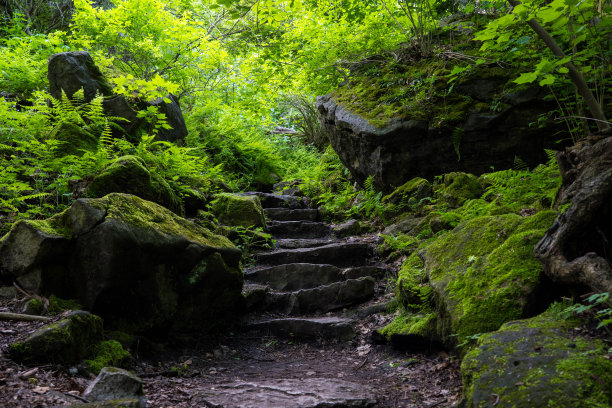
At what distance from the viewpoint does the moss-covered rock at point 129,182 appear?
5.03 metres

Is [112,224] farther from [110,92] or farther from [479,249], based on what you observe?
[110,92]

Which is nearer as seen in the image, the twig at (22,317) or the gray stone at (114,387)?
the gray stone at (114,387)

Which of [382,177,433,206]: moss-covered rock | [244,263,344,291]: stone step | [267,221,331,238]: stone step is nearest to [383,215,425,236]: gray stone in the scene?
[382,177,433,206]: moss-covered rock

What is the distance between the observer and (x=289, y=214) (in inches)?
353

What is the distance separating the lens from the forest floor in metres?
2.63

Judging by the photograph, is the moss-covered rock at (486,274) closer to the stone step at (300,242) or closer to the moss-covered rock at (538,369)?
the moss-covered rock at (538,369)

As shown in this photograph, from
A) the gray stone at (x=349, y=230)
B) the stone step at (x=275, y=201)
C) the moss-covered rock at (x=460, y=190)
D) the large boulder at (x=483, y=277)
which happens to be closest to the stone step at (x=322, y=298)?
the large boulder at (x=483, y=277)

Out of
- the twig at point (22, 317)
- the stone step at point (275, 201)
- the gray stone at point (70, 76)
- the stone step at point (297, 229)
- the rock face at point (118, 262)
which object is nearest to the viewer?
the twig at point (22, 317)

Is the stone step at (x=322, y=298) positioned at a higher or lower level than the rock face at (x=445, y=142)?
lower

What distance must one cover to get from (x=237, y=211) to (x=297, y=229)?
4.72ft

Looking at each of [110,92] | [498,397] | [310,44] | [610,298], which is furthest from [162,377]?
[310,44]

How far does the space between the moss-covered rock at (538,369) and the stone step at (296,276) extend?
331cm

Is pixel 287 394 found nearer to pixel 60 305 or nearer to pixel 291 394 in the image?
pixel 291 394

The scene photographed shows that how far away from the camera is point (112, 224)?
12.2 ft
